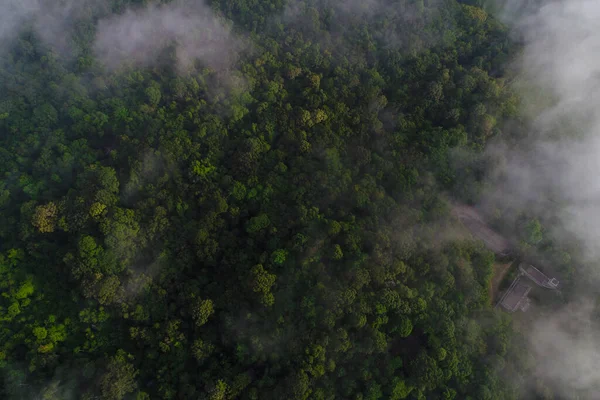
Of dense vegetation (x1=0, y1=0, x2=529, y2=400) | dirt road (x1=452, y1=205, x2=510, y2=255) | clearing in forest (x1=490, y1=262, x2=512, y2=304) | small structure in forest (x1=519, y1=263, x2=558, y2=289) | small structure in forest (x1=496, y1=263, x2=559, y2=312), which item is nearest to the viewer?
dense vegetation (x1=0, y1=0, x2=529, y2=400)

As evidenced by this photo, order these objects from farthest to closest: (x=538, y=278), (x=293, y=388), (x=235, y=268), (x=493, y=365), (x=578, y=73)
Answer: (x=578, y=73) < (x=538, y=278) < (x=235, y=268) < (x=493, y=365) < (x=293, y=388)

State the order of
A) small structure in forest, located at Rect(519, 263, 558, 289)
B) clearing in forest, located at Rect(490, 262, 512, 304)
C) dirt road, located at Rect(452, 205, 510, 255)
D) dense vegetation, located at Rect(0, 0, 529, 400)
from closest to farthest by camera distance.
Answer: dense vegetation, located at Rect(0, 0, 529, 400) < small structure in forest, located at Rect(519, 263, 558, 289) < clearing in forest, located at Rect(490, 262, 512, 304) < dirt road, located at Rect(452, 205, 510, 255)

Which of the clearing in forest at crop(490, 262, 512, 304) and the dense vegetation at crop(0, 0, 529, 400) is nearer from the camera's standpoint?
the dense vegetation at crop(0, 0, 529, 400)

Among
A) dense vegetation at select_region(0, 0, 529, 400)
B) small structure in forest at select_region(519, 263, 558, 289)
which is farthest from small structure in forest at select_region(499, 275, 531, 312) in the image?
dense vegetation at select_region(0, 0, 529, 400)

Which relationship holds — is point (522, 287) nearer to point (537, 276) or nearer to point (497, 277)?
point (537, 276)

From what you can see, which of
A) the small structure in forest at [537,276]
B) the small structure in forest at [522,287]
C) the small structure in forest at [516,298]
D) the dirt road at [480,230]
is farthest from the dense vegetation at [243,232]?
the small structure in forest at [537,276]

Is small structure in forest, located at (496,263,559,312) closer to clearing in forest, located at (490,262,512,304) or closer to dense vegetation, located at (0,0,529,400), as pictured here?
clearing in forest, located at (490,262,512,304)

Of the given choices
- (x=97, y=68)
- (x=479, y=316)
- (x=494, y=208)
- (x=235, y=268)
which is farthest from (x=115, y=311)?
(x=494, y=208)

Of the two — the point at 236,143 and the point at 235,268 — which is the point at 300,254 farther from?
the point at 236,143

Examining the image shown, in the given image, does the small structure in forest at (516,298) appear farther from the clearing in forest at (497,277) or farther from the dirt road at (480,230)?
the dirt road at (480,230)

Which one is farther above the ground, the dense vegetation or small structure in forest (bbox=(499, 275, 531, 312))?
small structure in forest (bbox=(499, 275, 531, 312))
